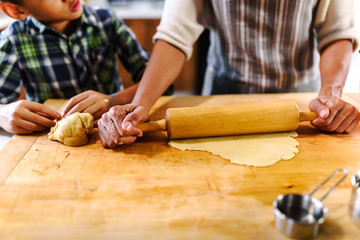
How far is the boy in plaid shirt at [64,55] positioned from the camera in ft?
3.90

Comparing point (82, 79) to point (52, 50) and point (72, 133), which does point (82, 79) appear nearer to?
point (52, 50)

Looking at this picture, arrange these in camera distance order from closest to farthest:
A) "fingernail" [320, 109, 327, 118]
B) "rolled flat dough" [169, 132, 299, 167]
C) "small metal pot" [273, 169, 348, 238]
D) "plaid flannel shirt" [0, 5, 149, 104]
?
1. "small metal pot" [273, 169, 348, 238]
2. "rolled flat dough" [169, 132, 299, 167]
3. "fingernail" [320, 109, 327, 118]
4. "plaid flannel shirt" [0, 5, 149, 104]

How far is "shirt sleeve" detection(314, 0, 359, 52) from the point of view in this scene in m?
1.23

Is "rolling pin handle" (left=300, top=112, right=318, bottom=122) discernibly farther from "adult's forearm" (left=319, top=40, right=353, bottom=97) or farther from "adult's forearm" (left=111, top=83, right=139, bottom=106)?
"adult's forearm" (left=111, top=83, right=139, bottom=106)

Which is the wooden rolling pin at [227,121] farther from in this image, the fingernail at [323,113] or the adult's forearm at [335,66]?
the adult's forearm at [335,66]

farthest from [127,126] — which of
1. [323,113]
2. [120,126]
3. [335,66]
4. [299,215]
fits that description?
[335,66]

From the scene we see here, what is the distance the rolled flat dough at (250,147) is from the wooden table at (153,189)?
3 centimetres

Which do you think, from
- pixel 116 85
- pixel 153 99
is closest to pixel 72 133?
pixel 153 99

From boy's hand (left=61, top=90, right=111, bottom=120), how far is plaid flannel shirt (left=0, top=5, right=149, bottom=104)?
346mm

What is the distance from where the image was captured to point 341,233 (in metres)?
0.63

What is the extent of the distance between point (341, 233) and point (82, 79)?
1.25m

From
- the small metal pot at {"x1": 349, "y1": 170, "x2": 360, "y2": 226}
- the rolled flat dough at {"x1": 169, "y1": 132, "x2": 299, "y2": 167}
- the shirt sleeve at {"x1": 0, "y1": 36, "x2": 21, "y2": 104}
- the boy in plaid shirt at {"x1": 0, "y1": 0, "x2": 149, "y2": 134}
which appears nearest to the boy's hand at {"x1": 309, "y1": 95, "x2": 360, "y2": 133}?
the rolled flat dough at {"x1": 169, "y1": 132, "x2": 299, "y2": 167}

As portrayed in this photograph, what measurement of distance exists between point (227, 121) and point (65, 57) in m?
0.85

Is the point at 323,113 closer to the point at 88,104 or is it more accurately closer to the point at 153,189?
the point at 153,189
